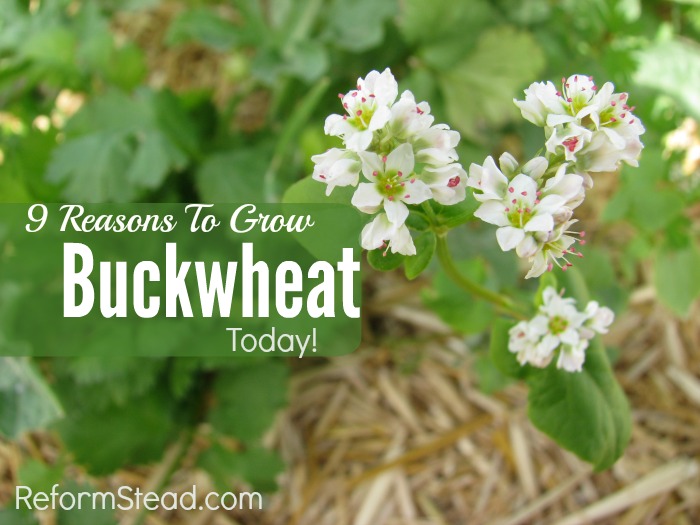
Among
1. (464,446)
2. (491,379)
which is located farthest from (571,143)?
(464,446)

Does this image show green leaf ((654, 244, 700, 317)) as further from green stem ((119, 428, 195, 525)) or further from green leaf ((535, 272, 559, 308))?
green stem ((119, 428, 195, 525))

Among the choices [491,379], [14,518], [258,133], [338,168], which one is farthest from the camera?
[258,133]

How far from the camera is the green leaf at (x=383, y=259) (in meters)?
0.68

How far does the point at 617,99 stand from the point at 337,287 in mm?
529

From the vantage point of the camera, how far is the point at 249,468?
122cm

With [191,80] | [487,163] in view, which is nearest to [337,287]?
[487,163]

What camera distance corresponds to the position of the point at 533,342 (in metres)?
0.80

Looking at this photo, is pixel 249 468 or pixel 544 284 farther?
pixel 249 468

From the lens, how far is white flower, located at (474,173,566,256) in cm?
63

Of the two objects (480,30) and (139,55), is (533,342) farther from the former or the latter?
(139,55)

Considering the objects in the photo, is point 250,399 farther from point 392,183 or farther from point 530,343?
point 392,183

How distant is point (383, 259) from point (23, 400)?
75 centimetres

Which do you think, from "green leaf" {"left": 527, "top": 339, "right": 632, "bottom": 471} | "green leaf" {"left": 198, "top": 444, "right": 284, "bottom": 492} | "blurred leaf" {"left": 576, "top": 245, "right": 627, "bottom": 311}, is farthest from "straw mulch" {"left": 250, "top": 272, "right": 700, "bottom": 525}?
"green leaf" {"left": 527, "top": 339, "right": 632, "bottom": 471}

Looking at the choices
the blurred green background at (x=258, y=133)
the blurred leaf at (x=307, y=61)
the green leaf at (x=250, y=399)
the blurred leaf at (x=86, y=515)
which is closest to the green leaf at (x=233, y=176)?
the blurred green background at (x=258, y=133)
